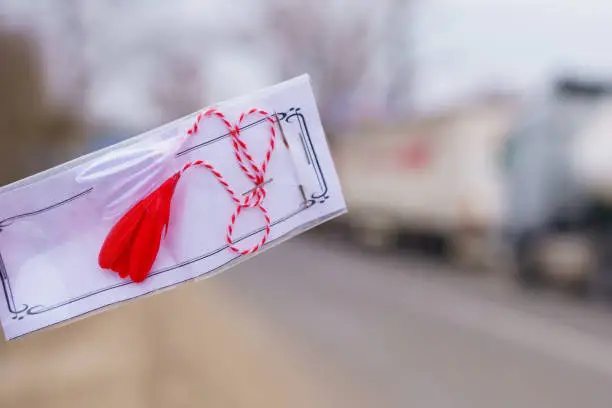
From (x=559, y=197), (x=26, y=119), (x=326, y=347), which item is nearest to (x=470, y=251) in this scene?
(x=559, y=197)

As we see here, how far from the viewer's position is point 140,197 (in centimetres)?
101

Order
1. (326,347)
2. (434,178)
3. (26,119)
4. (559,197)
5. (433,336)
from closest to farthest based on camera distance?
(26,119)
(326,347)
(433,336)
(559,197)
(434,178)

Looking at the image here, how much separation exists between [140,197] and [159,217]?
0.04 meters

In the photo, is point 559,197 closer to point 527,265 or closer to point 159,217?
point 527,265

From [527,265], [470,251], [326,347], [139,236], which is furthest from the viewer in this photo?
[470,251]

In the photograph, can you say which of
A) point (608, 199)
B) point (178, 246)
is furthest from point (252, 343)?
point (608, 199)

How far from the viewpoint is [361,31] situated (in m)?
6.18

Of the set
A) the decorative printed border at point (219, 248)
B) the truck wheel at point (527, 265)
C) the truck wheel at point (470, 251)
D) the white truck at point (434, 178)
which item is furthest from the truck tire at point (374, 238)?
the decorative printed border at point (219, 248)

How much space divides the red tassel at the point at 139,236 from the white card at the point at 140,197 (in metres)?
0.01

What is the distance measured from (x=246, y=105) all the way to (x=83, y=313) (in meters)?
0.36

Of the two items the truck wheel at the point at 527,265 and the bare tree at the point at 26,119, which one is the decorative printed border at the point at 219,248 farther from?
the truck wheel at the point at 527,265

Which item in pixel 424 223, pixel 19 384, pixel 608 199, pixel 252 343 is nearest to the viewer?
pixel 19 384

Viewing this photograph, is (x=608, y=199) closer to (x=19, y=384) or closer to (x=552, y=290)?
(x=552, y=290)

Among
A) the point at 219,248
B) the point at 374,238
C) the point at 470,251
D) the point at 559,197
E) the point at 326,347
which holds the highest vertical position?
the point at 219,248
